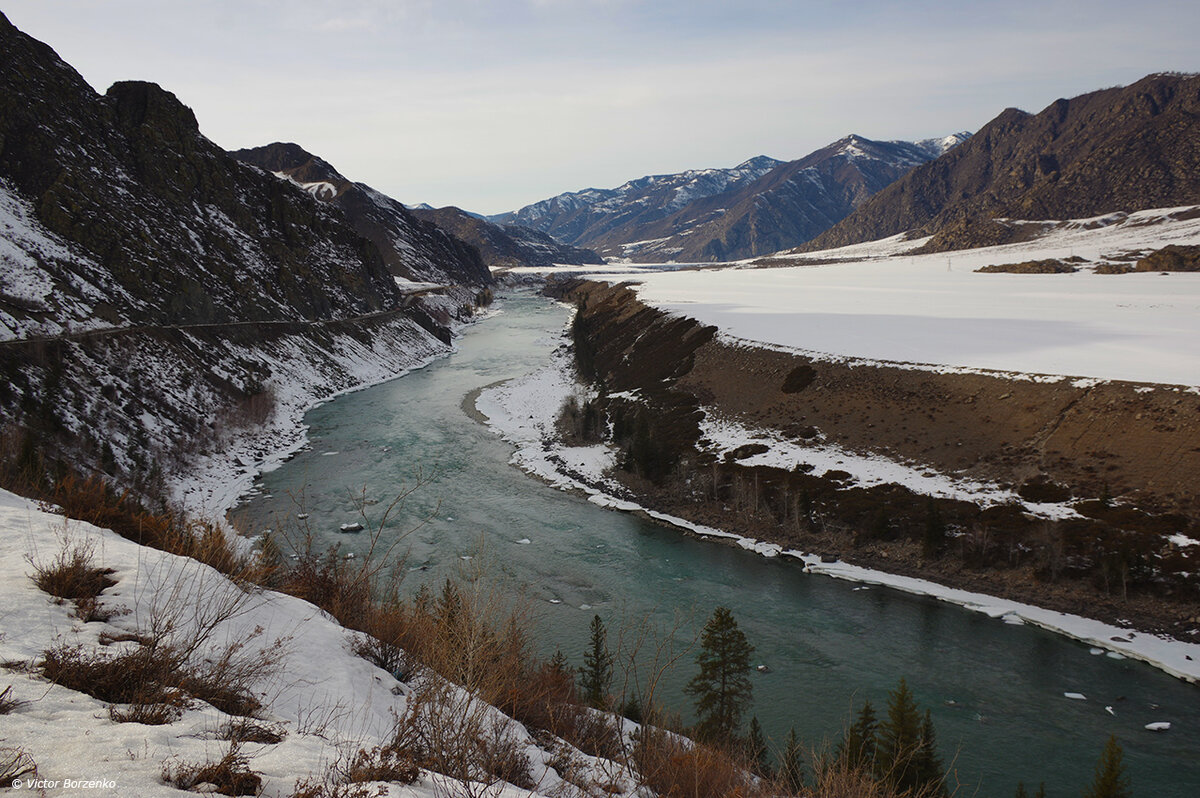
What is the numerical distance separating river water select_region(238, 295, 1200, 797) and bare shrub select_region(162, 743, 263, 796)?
5.77m

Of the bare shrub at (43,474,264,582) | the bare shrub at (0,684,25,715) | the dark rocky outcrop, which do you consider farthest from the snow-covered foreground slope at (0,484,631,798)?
the dark rocky outcrop

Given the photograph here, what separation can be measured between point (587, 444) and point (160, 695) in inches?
1528

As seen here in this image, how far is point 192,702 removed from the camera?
5.27 metres

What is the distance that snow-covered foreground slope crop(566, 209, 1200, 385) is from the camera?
38844mm

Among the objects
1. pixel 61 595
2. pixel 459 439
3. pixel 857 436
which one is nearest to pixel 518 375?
pixel 459 439

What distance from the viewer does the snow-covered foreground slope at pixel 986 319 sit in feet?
127

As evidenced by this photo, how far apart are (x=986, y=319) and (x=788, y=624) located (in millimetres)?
46898

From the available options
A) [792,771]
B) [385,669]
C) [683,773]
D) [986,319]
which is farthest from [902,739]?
[986,319]

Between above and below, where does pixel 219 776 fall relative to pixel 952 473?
above

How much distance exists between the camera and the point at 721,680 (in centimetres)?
1678

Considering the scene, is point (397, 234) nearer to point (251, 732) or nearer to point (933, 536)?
point (933, 536)

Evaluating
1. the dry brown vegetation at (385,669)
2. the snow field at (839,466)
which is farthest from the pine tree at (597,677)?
the snow field at (839,466)

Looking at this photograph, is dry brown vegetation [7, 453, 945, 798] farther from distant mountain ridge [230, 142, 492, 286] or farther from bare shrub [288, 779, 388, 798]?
distant mountain ridge [230, 142, 492, 286]

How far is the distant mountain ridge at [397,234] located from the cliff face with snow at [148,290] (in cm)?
6208
